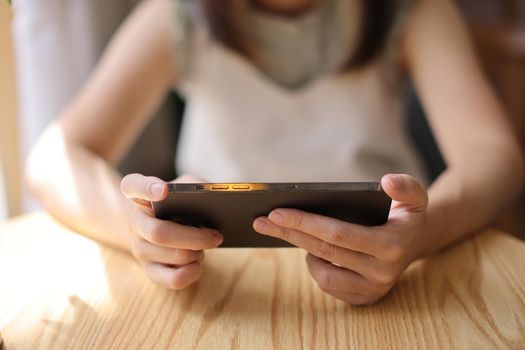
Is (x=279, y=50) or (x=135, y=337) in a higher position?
(x=279, y=50)

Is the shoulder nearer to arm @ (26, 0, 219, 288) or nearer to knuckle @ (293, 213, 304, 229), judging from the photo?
arm @ (26, 0, 219, 288)

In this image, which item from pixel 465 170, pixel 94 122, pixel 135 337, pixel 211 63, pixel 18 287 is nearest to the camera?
pixel 135 337

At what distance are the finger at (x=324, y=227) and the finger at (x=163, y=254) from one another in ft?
0.37

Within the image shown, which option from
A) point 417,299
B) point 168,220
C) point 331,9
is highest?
point 331,9

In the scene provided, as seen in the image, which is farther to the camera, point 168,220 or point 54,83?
point 54,83

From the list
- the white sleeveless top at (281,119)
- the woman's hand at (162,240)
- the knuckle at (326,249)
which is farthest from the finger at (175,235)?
the white sleeveless top at (281,119)

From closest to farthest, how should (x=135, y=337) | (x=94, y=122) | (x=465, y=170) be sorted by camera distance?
(x=135, y=337)
(x=465, y=170)
(x=94, y=122)

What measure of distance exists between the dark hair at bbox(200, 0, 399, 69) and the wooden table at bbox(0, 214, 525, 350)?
1.58 ft

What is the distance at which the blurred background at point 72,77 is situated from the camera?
972 millimetres

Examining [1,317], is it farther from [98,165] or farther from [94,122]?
[94,122]

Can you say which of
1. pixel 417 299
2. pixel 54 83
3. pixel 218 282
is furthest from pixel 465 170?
pixel 54 83

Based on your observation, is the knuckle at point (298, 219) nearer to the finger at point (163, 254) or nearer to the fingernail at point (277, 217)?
the fingernail at point (277, 217)

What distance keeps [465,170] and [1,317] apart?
0.60 metres

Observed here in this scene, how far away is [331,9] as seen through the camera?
1.15 m
